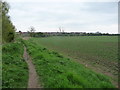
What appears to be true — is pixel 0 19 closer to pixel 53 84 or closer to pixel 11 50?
pixel 11 50

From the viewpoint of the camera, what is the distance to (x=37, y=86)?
913 cm

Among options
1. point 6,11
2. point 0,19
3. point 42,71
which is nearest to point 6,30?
point 6,11

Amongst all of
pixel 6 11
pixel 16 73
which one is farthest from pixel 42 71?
pixel 6 11

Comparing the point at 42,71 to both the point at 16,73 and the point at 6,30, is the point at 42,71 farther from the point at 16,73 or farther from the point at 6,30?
the point at 6,30

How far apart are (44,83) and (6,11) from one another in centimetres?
2912

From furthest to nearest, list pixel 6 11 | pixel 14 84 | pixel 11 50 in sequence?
pixel 6 11 < pixel 11 50 < pixel 14 84

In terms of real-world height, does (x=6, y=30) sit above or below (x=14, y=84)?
above

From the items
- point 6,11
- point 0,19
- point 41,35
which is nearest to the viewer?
point 0,19

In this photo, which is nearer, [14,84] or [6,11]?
[14,84]

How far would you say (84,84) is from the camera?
897 cm

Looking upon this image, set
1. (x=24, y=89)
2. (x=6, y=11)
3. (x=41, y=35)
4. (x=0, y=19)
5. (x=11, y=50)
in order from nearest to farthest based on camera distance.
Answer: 1. (x=24, y=89)
2. (x=11, y=50)
3. (x=0, y=19)
4. (x=6, y=11)
5. (x=41, y=35)

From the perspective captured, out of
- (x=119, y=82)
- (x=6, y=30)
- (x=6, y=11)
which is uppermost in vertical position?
(x=6, y=11)

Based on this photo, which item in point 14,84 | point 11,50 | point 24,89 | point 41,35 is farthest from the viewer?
point 41,35

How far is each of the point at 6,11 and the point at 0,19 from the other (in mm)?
4650
